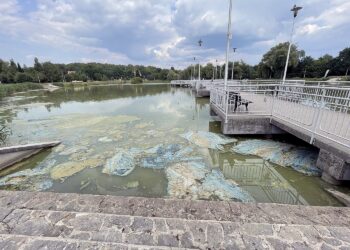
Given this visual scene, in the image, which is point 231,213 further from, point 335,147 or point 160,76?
point 160,76

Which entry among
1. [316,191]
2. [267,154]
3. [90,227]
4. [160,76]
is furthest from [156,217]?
[160,76]

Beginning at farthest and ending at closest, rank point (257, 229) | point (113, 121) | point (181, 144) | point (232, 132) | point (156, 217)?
point (113, 121) → point (232, 132) → point (181, 144) → point (156, 217) → point (257, 229)

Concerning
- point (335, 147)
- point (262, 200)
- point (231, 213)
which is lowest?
point (262, 200)

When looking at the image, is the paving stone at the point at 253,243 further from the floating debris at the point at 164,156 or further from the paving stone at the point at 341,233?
the floating debris at the point at 164,156

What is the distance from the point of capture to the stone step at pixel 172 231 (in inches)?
75.1

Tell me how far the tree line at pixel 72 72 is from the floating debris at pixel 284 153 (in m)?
58.0

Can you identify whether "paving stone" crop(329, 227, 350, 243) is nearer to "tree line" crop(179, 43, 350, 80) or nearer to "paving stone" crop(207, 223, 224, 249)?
"paving stone" crop(207, 223, 224, 249)

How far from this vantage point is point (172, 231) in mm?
2066

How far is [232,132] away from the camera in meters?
6.40

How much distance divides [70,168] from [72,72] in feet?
246

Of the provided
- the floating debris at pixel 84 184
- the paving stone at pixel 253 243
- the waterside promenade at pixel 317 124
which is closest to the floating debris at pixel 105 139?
the floating debris at pixel 84 184

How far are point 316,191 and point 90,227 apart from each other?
4.09 metres

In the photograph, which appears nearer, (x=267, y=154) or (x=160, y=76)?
(x=267, y=154)

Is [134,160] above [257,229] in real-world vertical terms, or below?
below
